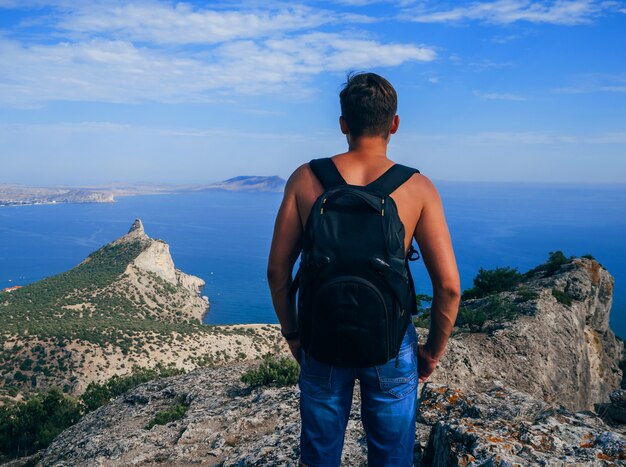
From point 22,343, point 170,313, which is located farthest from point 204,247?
point 22,343

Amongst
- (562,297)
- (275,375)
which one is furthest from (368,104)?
(562,297)

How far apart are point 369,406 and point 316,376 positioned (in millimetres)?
407

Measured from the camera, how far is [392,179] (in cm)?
284

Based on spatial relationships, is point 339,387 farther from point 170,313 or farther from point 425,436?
point 170,313

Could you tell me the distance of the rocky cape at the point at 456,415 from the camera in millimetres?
4086

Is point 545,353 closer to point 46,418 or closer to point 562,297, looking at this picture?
point 562,297

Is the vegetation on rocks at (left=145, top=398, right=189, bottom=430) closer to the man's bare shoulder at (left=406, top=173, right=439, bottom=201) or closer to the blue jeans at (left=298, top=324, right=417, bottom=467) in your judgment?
the blue jeans at (left=298, top=324, right=417, bottom=467)

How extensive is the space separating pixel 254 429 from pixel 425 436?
3.14 meters

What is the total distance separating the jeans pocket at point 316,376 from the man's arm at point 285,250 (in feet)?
1.26

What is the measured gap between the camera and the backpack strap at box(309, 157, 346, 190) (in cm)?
286

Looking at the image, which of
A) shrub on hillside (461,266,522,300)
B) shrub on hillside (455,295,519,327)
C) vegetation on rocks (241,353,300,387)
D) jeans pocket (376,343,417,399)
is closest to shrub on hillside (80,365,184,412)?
vegetation on rocks (241,353,300,387)

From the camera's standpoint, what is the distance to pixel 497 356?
1152 cm

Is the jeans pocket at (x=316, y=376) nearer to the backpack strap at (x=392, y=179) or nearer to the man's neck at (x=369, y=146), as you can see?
the backpack strap at (x=392, y=179)

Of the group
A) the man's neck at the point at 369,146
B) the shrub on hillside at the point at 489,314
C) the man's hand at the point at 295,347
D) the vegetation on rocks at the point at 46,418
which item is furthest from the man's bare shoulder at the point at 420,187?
the vegetation on rocks at the point at 46,418
